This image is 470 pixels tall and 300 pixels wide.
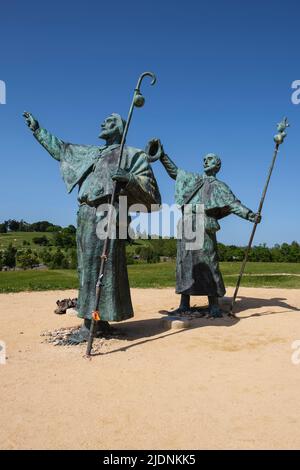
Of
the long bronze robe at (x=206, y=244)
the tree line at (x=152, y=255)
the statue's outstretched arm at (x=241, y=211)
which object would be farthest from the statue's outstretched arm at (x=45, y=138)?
the tree line at (x=152, y=255)

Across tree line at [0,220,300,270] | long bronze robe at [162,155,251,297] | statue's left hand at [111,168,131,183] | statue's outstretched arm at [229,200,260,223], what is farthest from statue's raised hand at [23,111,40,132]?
tree line at [0,220,300,270]

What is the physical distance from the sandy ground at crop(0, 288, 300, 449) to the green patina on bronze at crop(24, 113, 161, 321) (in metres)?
0.63

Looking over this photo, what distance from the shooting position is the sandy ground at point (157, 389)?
3.21 metres

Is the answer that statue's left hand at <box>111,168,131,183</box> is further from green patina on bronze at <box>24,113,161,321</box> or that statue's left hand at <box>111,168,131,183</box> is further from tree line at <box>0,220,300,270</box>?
tree line at <box>0,220,300,270</box>

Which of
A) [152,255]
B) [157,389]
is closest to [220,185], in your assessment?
[157,389]

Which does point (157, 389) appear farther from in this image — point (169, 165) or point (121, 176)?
point (169, 165)

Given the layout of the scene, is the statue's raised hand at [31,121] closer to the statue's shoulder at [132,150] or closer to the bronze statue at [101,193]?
the bronze statue at [101,193]

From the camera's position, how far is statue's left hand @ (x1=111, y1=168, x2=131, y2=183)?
18.0 feet

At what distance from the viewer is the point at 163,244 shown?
31688 mm

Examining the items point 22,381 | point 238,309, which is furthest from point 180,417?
point 238,309

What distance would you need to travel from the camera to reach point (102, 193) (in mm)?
5820

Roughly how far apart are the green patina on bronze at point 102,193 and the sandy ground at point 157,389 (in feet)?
2.08

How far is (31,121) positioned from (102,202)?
1530 millimetres

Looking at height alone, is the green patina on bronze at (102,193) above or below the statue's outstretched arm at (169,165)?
below
